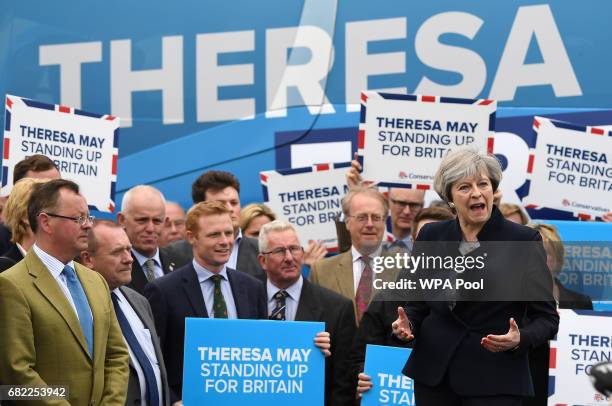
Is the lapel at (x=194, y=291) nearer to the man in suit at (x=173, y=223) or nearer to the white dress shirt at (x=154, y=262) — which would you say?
the white dress shirt at (x=154, y=262)

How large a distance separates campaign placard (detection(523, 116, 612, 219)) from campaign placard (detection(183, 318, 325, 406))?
2.63 m

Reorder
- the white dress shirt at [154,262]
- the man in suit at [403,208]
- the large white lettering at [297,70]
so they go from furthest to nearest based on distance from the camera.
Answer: the large white lettering at [297,70]
the man in suit at [403,208]
the white dress shirt at [154,262]

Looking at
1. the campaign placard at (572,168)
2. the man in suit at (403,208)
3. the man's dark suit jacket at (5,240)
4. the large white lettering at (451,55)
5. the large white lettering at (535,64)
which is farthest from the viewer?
the large white lettering at (451,55)

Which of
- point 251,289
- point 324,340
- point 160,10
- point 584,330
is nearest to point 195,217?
point 251,289

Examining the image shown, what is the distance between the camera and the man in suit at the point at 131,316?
6.18 m

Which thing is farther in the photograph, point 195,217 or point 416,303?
point 195,217

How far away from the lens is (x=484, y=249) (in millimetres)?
5195

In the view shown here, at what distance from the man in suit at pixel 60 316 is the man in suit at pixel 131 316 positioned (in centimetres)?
37

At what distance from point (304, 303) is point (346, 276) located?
650 millimetres

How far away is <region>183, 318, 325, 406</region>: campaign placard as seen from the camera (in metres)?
6.64

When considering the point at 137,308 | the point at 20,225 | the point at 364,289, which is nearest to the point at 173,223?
the point at 364,289

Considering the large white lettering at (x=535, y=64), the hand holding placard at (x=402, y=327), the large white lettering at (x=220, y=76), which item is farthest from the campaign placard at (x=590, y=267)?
the large white lettering at (x=220, y=76)

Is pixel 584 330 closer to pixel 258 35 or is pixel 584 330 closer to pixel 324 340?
pixel 324 340

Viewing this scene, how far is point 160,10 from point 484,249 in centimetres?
554
